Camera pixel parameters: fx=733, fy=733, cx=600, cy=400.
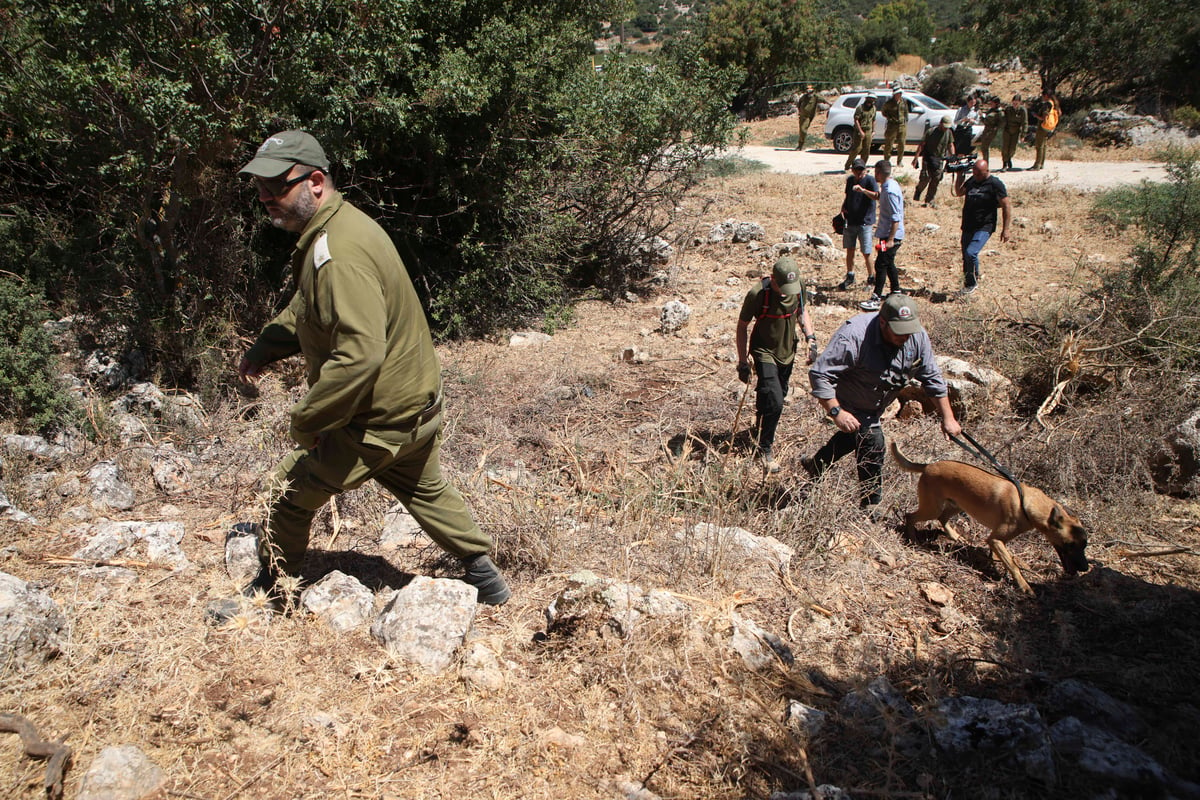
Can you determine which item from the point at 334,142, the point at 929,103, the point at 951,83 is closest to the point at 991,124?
the point at 929,103

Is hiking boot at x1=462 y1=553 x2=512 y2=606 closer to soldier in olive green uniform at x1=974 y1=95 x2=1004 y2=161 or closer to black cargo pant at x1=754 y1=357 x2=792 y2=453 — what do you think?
black cargo pant at x1=754 y1=357 x2=792 y2=453

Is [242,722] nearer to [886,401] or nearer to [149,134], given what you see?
[886,401]

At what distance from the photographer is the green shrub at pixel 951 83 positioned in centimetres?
2323

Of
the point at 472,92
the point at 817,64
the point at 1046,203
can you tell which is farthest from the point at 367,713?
the point at 817,64

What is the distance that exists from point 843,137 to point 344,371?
682 inches

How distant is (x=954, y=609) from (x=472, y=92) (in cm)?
524

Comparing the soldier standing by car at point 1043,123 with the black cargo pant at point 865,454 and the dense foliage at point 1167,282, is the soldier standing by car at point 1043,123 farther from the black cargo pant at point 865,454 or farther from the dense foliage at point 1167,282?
the black cargo pant at point 865,454

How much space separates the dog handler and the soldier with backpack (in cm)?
63

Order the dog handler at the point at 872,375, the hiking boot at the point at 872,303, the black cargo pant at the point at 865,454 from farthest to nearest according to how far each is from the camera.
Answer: the hiking boot at the point at 872,303 < the black cargo pant at the point at 865,454 < the dog handler at the point at 872,375

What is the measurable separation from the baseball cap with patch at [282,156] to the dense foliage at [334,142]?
2870 millimetres

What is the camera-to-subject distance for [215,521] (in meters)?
3.71

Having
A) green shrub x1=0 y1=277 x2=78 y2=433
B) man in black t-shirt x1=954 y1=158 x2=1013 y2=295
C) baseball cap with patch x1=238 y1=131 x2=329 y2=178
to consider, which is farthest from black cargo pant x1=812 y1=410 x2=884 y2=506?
green shrub x1=0 y1=277 x2=78 y2=433

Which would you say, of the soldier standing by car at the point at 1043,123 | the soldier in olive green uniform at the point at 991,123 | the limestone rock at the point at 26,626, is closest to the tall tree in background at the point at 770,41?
the soldier in olive green uniform at the point at 991,123

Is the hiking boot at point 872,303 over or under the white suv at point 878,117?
under
